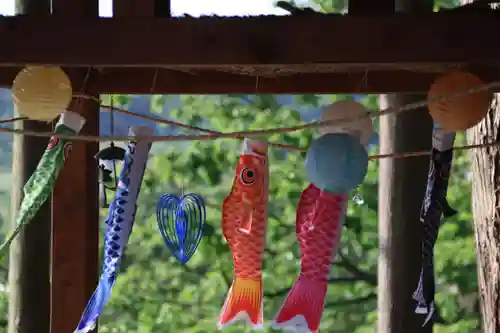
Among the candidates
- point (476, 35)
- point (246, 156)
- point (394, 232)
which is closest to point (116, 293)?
point (394, 232)

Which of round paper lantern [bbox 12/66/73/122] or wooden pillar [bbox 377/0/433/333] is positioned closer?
round paper lantern [bbox 12/66/73/122]

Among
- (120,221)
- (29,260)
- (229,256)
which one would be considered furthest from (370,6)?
(229,256)

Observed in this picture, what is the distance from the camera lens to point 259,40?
1177 mm

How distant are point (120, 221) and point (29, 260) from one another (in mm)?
932

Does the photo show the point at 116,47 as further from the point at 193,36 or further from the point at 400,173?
the point at 400,173

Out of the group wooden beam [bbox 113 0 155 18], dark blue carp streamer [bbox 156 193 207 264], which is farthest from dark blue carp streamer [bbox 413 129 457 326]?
wooden beam [bbox 113 0 155 18]

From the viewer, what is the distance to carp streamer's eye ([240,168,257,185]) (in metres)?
1.39

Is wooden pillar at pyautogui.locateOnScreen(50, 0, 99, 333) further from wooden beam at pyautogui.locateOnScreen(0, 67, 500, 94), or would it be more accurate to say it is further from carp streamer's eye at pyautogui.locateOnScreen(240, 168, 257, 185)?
carp streamer's eye at pyautogui.locateOnScreen(240, 168, 257, 185)

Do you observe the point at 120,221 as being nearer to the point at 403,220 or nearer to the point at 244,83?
the point at 244,83

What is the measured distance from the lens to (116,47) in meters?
1.18

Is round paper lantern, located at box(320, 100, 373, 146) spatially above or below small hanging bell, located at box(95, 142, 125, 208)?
above

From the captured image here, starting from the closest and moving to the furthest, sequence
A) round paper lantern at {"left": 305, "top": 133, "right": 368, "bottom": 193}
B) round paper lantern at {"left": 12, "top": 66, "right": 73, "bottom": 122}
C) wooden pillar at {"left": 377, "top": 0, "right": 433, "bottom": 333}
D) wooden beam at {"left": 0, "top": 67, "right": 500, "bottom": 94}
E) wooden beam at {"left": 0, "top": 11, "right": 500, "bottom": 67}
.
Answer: wooden beam at {"left": 0, "top": 11, "right": 500, "bottom": 67}, round paper lantern at {"left": 305, "top": 133, "right": 368, "bottom": 193}, round paper lantern at {"left": 12, "top": 66, "right": 73, "bottom": 122}, wooden beam at {"left": 0, "top": 67, "right": 500, "bottom": 94}, wooden pillar at {"left": 377, "top": 0, "right": 433, "bottom": 333}

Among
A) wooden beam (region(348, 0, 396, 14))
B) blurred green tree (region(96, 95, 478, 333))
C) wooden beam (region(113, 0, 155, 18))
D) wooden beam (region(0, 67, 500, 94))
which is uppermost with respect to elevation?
wooden beam (region(113, 0, 155, 18))

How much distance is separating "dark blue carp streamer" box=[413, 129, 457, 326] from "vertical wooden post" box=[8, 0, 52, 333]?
1.21m
